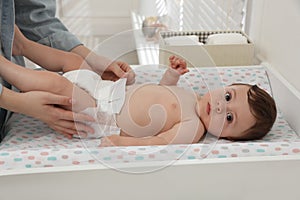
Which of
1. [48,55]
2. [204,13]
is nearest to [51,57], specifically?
[48,55]

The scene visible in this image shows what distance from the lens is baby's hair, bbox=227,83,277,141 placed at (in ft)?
3.27

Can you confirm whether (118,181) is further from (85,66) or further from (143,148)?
(85,66)

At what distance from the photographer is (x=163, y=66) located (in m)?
1.23

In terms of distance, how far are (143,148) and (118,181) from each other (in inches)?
3.4

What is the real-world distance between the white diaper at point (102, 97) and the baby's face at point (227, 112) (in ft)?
0.69

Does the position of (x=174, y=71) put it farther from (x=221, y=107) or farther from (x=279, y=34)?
(x=279, y=34)

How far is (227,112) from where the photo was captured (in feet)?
3.43

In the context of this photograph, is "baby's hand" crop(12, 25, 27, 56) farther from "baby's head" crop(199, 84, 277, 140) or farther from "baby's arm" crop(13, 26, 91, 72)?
"baby's head" crop(199, 84, 277, 140)

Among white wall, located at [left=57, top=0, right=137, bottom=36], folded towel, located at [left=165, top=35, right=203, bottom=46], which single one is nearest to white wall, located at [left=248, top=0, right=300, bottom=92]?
folded towel, located at [left=165, top=35, right=203, bottom=46]

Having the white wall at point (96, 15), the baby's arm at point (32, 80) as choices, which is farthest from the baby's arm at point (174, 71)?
the white wall at point (96, 15)

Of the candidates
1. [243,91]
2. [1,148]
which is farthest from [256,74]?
[1,148]

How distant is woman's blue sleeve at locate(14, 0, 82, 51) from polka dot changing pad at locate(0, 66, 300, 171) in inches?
8.4

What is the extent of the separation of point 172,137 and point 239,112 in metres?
0.18

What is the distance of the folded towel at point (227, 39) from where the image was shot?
1354mm
